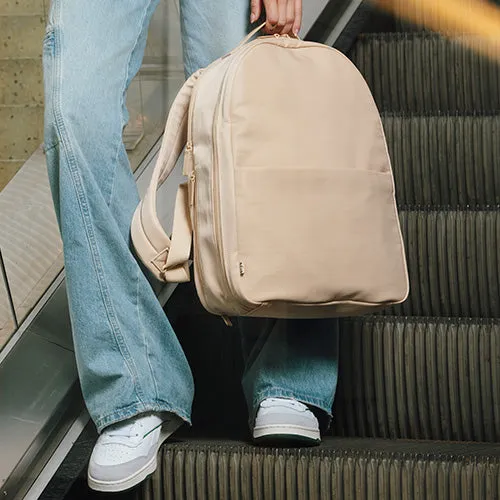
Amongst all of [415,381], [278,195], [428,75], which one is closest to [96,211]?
[278,195]

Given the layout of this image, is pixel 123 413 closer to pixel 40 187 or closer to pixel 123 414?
pixel 123 414

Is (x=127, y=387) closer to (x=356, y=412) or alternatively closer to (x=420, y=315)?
(x=356, y=412)

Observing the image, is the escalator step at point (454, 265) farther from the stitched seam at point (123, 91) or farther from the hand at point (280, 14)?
the stitched seam at point (123, 91)

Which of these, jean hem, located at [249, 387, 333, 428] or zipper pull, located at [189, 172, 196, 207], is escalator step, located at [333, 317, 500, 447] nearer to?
jean hem, located at [249, 387, 333, 428]

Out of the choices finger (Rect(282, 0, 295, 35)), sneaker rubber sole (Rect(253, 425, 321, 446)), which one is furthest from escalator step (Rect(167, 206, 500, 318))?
finger (Rect(282, 0, 295, 35))

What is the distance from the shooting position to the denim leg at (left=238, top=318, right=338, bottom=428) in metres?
2.18

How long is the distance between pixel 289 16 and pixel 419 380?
717mm

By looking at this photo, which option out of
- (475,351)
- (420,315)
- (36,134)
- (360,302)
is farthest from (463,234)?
(36,134)

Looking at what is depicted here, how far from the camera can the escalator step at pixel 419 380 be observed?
7.55 ft

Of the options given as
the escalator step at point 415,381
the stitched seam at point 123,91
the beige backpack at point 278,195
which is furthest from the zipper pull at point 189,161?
the escalator step at point 415,381

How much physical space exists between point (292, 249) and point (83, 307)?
362 millimetres

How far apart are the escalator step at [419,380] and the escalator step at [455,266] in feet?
0.73

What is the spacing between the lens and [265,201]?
77.6 inches

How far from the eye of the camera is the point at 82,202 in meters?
2.03
